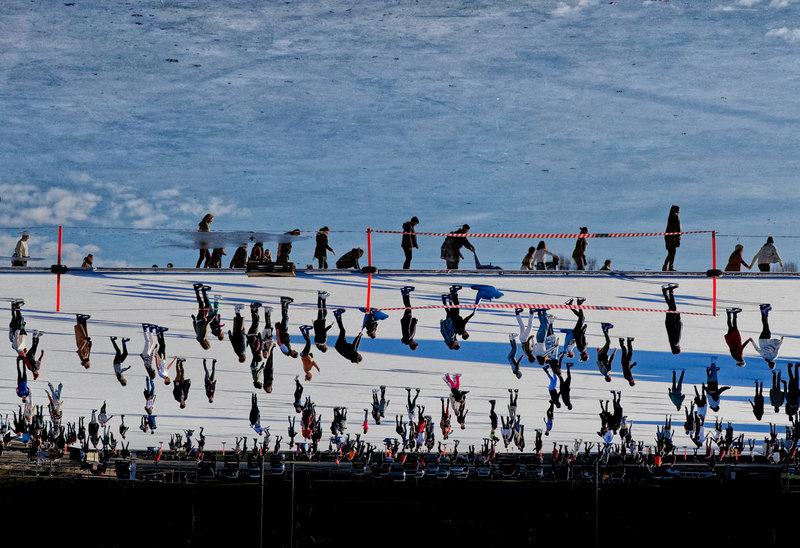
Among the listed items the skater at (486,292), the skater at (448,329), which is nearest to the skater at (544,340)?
the skater at (486,292)

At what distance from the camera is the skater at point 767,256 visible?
13062 mm

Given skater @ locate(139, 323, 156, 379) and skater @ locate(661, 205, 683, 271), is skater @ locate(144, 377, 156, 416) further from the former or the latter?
skater @ locate(661, 205, 683, 271)

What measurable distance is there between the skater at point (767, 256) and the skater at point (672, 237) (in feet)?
5.86

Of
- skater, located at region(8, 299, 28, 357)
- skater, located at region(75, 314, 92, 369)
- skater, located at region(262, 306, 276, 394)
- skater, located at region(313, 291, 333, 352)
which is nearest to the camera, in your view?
skater, located at region(313, 291, 333, 352)

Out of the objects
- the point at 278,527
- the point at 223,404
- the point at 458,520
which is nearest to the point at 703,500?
the point at 458,520

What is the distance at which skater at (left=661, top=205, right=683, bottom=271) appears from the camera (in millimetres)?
12281

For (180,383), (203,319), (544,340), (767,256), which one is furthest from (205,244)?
(767,256)

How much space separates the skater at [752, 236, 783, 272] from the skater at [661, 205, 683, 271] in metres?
1.79

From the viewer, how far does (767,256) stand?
1323cm

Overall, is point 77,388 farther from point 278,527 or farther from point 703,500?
point 703,500

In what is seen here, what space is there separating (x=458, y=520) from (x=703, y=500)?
55.9ft

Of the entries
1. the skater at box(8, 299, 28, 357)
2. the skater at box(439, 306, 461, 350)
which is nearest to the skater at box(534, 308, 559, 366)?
the skater at box(439, 306, 461, 350)

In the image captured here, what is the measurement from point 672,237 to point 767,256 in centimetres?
232

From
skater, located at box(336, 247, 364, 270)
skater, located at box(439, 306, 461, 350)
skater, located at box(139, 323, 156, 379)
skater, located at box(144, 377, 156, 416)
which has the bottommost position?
skater, located at box(144, 377, 156, 416)
